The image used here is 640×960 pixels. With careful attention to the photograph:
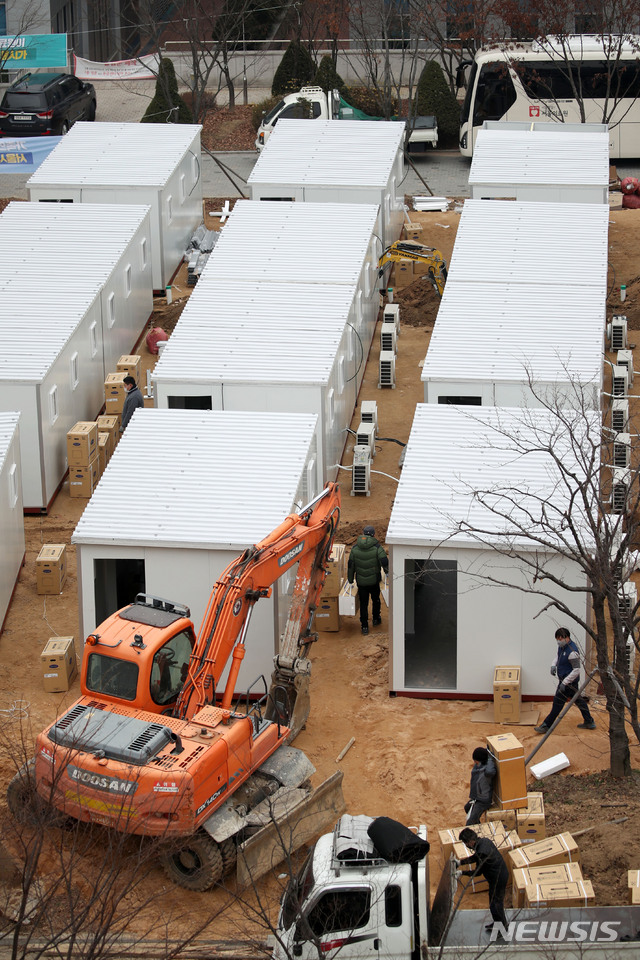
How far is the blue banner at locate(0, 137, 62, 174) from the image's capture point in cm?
4103

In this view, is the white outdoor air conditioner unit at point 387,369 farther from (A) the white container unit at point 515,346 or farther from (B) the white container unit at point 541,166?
(B) the white container unit at point 541,166

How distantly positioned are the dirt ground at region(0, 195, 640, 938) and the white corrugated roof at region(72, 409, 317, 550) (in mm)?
574

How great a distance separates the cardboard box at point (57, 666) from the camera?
21.1 meters

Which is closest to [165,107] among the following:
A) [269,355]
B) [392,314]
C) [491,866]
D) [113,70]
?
[113,70]

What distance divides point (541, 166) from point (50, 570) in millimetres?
17701

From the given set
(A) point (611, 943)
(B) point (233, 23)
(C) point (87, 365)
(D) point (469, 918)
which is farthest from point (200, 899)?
(B) point (233, 23)

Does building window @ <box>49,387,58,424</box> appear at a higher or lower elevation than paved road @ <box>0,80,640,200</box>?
higher

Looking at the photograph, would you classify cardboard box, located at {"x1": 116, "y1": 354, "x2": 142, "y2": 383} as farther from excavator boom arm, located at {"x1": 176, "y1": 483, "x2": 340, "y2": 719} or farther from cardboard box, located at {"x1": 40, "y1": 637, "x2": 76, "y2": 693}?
excavator boom arm, located at {"x1": 176, "y1": 483, "x2": 340, "y2": 719}

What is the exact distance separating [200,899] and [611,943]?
4.71 meters

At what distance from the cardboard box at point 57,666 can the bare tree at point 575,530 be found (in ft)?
18.8

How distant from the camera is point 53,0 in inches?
2026

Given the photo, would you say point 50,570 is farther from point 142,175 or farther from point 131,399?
point 142,175

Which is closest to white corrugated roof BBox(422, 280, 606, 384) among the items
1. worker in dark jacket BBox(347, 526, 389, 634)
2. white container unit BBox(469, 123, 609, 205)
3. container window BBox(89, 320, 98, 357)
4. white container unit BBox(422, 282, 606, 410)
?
white container unit BBox(422, 282, 606, 410)

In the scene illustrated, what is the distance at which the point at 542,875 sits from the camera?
15.9 m
